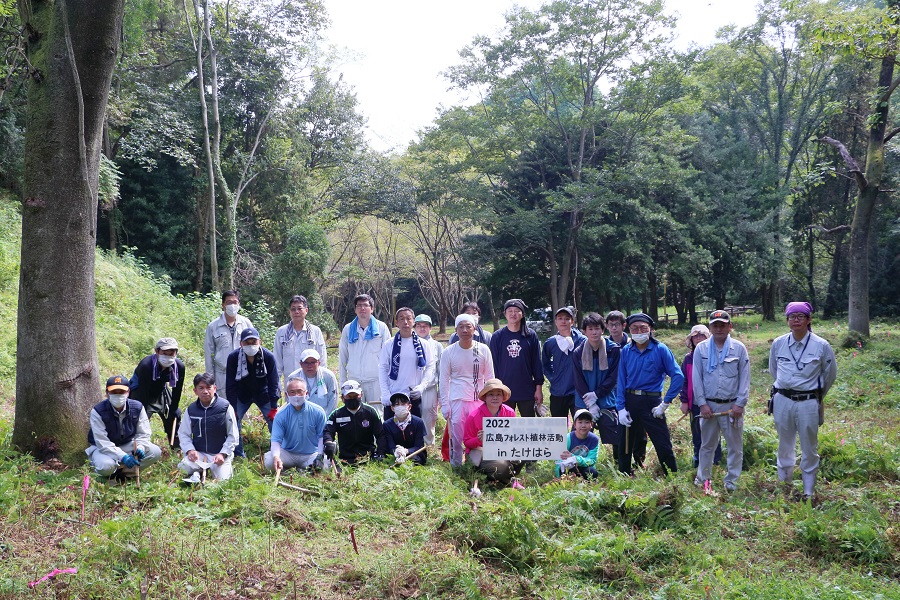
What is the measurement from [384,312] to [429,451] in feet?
102

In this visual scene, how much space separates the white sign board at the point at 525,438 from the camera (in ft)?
21.7

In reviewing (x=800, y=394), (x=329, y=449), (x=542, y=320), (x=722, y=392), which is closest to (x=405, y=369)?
(x=329, y=449)

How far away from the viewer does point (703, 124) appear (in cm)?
3136

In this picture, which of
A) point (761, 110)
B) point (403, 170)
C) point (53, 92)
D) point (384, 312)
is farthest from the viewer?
point (384, 312)

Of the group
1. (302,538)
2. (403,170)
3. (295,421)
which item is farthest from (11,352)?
(403,170)

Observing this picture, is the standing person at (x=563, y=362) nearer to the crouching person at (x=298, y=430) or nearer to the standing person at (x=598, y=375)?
the standing person at (x=598, y=375)

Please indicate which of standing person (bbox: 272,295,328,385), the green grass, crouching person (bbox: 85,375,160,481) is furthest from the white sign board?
crouching person (bbox: 85,375,160,481)

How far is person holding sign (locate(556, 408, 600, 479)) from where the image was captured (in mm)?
6695

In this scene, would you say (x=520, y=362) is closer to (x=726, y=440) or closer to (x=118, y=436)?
(x=726, y=440)

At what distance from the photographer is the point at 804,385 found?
20.2 feet

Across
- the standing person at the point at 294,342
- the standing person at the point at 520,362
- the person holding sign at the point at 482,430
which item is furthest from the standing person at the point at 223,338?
the standing person at the point at 520,362

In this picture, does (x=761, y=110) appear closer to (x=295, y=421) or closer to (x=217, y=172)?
(x=217, y=172)

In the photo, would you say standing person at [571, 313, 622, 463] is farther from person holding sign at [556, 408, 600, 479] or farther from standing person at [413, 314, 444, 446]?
standing person at [413, 314, 444, 446]

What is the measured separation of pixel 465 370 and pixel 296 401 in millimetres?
1912
